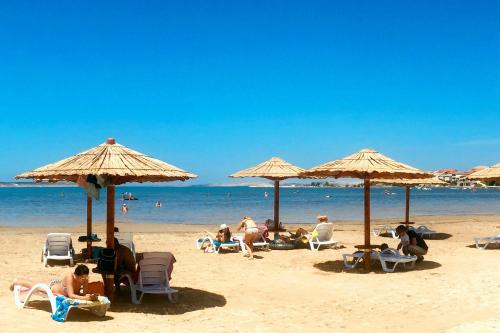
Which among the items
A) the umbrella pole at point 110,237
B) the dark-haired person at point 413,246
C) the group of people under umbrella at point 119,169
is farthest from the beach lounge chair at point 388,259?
the umbrella pole at point 110,237

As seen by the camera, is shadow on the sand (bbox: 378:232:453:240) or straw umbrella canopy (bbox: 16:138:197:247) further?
shadow on the sand (bbox: 378:232:453:240)

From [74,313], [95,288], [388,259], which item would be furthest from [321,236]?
[74,313]

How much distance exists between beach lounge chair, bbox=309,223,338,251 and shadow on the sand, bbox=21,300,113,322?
6975 millimetres

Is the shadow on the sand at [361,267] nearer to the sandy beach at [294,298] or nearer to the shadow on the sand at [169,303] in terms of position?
the sandy beach at [294,298]

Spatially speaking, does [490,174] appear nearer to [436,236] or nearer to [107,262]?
[436,236]

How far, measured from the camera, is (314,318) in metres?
6.80

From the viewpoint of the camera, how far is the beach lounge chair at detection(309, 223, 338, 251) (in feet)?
42.2

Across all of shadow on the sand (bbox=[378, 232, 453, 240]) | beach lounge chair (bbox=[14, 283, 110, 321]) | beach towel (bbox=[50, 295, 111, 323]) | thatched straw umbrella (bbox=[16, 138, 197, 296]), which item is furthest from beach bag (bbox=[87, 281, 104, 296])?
shadow on the sand (bbox=[378, 232, 453, 240])

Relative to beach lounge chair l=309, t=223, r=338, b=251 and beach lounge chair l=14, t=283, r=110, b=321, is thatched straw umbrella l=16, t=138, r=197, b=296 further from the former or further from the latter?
beach lounge chair l=309, t=223, r=338, b=251

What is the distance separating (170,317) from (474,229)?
15.8m

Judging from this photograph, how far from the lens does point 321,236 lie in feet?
42.8

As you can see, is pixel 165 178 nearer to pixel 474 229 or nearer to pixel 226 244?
pixel 226 244

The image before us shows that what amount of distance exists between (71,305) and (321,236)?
7634mm

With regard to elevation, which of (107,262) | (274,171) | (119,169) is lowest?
(107,262)
